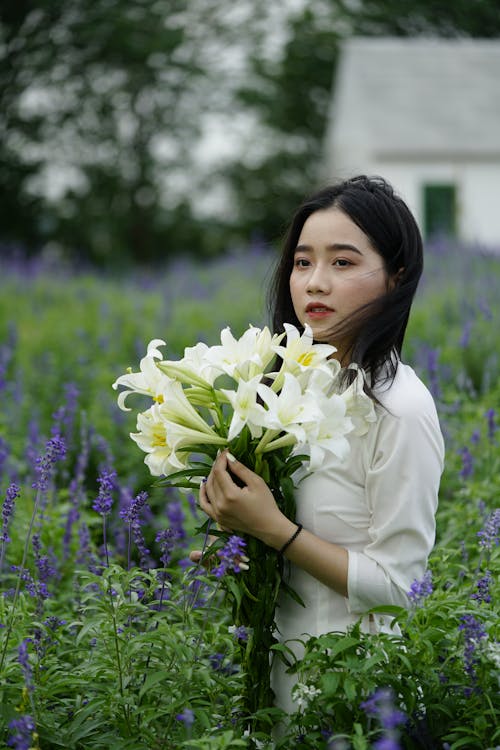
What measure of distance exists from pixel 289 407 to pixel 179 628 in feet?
2.56

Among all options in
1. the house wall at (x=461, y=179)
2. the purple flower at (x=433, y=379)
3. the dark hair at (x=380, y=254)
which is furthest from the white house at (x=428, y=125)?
the dark hair at (x=380, y=254)

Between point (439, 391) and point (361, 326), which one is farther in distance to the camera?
point (439, 391)

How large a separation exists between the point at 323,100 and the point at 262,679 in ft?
103

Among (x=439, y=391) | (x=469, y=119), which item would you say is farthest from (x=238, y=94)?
(x=439, y=391)

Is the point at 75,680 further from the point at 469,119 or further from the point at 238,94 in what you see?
the point at 238,94

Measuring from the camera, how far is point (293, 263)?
279cm

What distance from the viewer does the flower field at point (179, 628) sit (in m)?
2.07

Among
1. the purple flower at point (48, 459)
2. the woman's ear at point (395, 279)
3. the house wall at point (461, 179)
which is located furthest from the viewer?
the house wall at point (461, 179)

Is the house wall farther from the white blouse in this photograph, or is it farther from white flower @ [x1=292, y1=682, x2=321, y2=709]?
white flower @ [x1=292, y1=682, x2=321, y2=709]

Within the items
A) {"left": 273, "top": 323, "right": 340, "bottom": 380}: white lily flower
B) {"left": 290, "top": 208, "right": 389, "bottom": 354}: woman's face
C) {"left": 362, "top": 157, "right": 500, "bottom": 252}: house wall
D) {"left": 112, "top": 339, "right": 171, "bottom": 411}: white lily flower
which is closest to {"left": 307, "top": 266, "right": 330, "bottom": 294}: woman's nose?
{"left": 290, "top": 208, "right": 389, "bottom": 354}: woman's face

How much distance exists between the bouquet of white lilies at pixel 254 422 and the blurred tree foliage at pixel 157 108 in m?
20.8

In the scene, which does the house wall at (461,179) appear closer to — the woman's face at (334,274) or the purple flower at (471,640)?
the woman's face at (334,274)

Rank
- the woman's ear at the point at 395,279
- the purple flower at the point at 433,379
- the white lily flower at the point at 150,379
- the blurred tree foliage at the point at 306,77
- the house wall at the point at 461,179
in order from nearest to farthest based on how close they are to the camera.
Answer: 1. the white lily flower at the point at 150,379
2. the woman's ear at the point at 395,279
3. the purple flower at the point at 433,379
4. the house wall at the point at 461,179
5. the blurred tree foliage at the point at 306,77

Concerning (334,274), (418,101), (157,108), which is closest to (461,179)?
(418,101)
